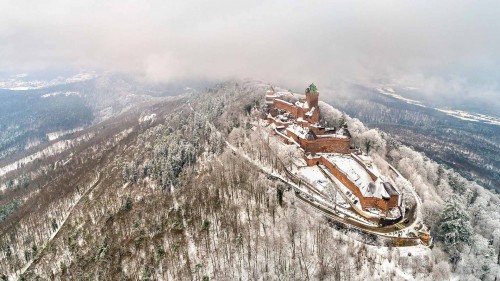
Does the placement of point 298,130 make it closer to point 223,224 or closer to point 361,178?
point 361,178

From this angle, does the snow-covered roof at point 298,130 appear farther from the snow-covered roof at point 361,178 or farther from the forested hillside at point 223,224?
the snow-covered roof at point 361,178

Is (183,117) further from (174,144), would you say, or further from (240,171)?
(240,171)

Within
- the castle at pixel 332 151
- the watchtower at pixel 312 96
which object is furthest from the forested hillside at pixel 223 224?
the watchtower at pixel 312 96

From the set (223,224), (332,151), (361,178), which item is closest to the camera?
(223,224)

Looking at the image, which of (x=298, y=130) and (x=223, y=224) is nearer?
(x=223, y=224)

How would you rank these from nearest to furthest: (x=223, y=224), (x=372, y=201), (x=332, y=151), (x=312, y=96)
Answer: (x=372, y=201), (x=223, y=224), (x=332, y=151), (x=312, y=96)

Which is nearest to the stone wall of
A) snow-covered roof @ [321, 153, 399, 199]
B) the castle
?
the castle

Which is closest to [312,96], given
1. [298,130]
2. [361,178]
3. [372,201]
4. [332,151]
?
[298,130]
